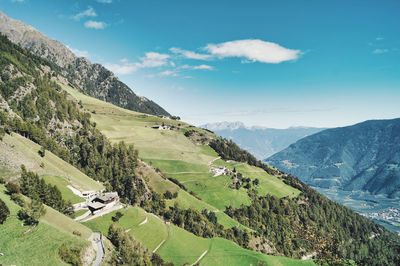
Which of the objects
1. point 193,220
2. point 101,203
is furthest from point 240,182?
point 101,203

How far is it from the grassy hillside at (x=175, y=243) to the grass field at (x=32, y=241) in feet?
74.9

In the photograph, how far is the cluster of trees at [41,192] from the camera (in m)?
61.9

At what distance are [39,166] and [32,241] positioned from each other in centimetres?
4571

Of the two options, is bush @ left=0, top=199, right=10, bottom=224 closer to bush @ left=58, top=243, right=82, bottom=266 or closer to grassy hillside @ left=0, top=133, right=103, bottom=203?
bush @ left=58, top=243, right=82, bottom=266

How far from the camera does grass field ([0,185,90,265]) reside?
3928 cm

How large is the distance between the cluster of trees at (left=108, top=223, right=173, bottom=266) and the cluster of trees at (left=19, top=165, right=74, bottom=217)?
18173 millimetres

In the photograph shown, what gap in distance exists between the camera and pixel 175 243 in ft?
265

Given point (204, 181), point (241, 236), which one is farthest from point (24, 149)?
point (204, 181)

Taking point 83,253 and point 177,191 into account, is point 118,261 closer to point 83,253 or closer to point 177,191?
point 83,253

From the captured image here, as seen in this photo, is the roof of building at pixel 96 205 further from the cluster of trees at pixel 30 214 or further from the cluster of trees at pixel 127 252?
the cluster of trees at pixel 30 214

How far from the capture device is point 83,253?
46188 mm

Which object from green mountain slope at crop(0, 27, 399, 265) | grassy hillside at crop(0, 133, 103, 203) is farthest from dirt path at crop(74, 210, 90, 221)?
grassy hillside at crop(0, 133, 103, 203)

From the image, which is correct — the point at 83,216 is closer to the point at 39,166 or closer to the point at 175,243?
the point at 39,166

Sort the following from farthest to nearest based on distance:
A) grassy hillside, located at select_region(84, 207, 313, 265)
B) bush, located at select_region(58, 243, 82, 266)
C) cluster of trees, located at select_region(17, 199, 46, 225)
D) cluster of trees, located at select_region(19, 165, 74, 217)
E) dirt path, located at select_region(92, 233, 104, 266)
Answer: grassy hillside, located at select_region(84, 207, 313, 265) < cluster of trees, located at select_region(19, 165, 74, 217) < dirt path, located at select_region(92, 233, 104, 266) < cluster of trees, located at select_region(17, 199, 46, 225) < bush, located at select_region(58, 243, 82, 266)
